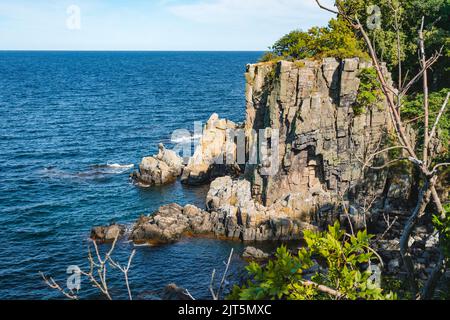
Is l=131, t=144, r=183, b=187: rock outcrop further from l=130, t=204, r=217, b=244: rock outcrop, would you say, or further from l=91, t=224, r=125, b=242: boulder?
l=91, t=224, r=125, b=242: boulder

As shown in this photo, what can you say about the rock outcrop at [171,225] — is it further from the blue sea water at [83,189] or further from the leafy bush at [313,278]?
the leafy bush at [313,278]

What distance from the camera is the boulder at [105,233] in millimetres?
52344

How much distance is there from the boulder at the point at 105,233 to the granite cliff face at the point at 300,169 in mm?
2630

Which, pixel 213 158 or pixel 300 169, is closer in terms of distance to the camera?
pixel 300 169

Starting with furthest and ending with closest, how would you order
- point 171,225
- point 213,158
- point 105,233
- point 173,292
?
point 213,158
point 171,225
point 105,233
point 173,292

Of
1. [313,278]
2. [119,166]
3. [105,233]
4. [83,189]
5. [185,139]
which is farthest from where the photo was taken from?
[185,139]

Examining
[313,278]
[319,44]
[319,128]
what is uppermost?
[319,44]

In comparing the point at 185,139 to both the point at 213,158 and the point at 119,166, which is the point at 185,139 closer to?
the point at 119,166

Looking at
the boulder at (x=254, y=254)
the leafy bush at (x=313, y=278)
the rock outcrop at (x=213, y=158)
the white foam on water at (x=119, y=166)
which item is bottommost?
the boulder at (x=254, y=254)

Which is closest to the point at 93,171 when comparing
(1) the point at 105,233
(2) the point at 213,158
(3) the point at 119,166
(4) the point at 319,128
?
(3) the point at 119,166

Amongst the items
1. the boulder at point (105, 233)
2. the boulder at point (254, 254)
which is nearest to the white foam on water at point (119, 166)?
the boulder at point (105, 233)

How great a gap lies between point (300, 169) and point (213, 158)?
830 inches

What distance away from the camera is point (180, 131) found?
102m

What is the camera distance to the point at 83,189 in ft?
224
